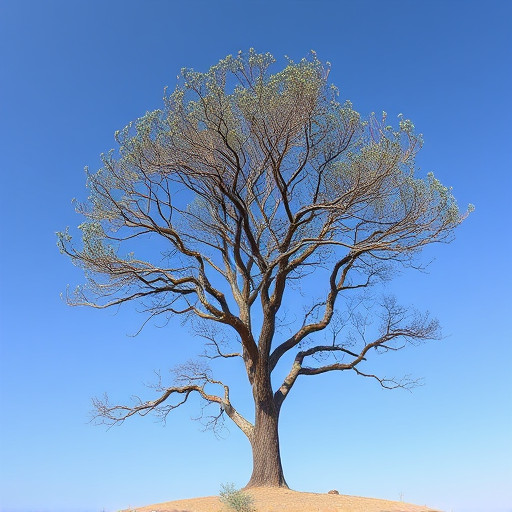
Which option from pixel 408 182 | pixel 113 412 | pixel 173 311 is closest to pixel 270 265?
pixel 173 311

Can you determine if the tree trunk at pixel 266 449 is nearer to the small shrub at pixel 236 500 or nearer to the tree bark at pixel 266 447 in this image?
the tree bark at pixel 266 447

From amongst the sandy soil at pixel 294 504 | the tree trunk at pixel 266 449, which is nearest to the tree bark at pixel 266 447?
the tree trunk at pixel 266 449

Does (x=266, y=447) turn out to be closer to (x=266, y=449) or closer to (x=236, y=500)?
(x=266, y=449)

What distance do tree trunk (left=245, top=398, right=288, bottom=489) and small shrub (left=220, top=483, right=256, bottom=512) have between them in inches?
85.3

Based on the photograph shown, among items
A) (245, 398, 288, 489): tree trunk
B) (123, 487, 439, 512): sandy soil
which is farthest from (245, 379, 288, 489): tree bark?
(123, 487, 439, 512): sandy soil

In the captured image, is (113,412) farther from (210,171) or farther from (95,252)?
(210,171)

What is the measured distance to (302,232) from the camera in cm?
1443

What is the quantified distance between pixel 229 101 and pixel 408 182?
4811 millimetres

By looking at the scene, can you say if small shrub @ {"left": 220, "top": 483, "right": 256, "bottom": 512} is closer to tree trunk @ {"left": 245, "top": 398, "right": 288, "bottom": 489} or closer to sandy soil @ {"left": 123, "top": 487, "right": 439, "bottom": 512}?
sandy soil @ {"left": 123, "top": 487, "right": 439, "bottom": 512}

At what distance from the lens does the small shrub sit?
8.99 metres

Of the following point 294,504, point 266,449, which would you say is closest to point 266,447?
point 266,449

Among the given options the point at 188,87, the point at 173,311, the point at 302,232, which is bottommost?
the point at 173,311

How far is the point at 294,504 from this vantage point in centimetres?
955

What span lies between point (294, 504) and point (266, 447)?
230cm
